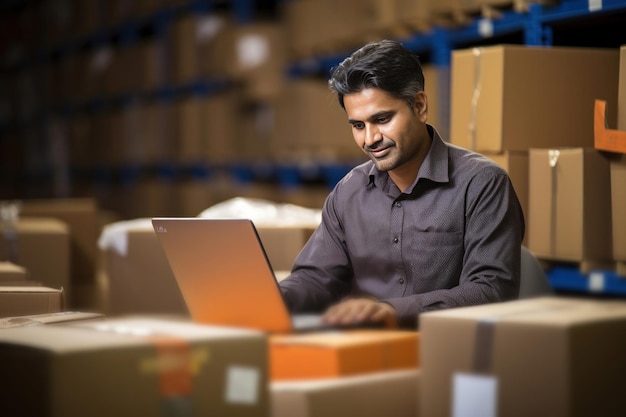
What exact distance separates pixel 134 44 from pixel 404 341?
22.1ft

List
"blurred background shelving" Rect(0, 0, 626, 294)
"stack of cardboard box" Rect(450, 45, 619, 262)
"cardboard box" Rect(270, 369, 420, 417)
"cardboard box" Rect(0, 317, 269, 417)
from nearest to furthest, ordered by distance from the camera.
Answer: "cardboard box" Rect(0, 317, 269, 417) < "cardboard box" Rect(270, 369, 420, 417) < "stack of cardboard box" Rect(450, 45, 619, 262) < "blurred background shelving" Rect(0, 0, 626, 294)

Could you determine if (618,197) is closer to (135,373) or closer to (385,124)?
(385,124)

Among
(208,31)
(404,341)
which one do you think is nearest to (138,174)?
(208,31)

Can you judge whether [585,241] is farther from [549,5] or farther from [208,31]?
[208,31]


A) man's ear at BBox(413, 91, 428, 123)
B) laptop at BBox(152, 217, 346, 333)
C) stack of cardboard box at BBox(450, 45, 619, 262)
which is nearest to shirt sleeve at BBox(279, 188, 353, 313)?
man's ear at BBox(413, 91, 428, 123)

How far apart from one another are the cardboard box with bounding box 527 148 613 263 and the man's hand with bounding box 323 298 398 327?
4.19ft

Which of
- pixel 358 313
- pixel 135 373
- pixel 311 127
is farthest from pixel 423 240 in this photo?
pixel 311 127

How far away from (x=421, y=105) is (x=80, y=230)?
8.24ft

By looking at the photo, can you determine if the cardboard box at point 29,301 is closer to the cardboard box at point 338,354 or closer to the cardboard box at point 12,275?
the cardboard box at point 12,275

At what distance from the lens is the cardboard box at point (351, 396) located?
4.77ft

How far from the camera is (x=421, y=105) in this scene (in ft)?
7.90

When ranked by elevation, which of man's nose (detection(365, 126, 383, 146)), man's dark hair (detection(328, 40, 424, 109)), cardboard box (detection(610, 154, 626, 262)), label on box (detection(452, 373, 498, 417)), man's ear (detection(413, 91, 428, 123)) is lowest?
label on box (detection(452, 373, 498, 417))

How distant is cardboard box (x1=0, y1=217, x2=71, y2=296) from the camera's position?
3773 mm

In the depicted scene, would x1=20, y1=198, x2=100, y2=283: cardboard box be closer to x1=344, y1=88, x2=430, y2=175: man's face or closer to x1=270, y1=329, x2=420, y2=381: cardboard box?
x1=344, y1=88, x2=430, y2=175: man's face
